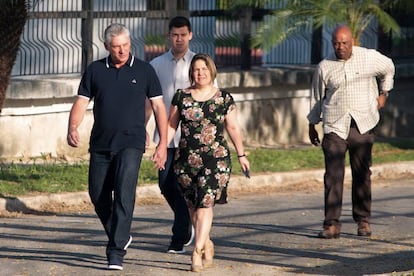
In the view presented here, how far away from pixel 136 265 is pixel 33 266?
75cm

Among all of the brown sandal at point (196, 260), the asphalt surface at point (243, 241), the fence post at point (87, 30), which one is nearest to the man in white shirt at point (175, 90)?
the asphalt surface at point (243, 241)

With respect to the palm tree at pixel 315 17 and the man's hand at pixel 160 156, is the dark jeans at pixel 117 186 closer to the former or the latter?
the man's hand at pixel 160 156

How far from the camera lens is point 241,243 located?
1041 cm

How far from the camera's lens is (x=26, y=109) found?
1488 centimetres

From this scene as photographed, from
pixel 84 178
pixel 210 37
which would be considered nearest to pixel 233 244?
pixel 84 178

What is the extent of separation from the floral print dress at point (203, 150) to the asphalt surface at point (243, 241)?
Result: 0.57 metres

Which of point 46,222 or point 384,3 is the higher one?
point 384,3

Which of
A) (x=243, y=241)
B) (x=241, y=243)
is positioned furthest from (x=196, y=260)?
(x=243, y=241)

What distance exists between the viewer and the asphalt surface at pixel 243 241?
9188 millimetres

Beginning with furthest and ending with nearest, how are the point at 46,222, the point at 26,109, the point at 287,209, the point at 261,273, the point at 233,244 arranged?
the point at 26,109 → the point at 287,209 → the point at 46,222 → the point at 233,244 → the point at 261,273

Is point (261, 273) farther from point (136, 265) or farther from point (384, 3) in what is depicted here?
point (384, 3)

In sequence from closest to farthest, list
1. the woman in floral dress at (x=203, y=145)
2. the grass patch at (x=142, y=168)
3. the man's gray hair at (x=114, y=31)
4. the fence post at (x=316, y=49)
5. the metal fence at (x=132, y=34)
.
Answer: the man's gray hair at (x=114, y=31) → the woman in floral dress at (x=203, y=145) → the grass patch at (x=142, y=168) → the metal fence at (x=132, y=34) → the fence post at (x=316, y=49)

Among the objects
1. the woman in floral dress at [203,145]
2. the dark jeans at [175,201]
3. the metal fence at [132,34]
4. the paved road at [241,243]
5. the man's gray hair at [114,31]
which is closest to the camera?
the man's gray hair at [114,31]

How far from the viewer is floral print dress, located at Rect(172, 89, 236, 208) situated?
905 cm
